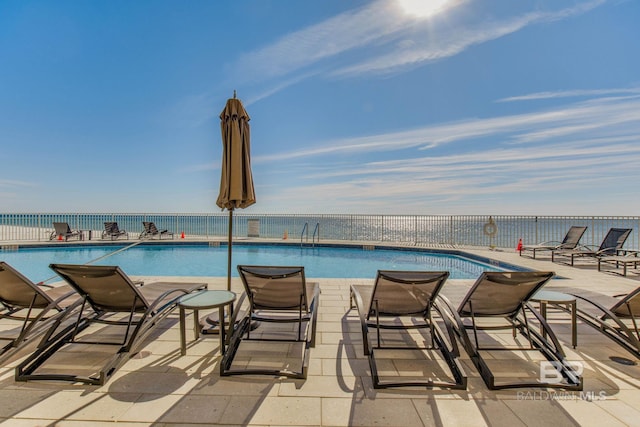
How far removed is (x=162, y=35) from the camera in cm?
801

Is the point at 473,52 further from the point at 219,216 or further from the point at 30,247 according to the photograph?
the point at 30,247

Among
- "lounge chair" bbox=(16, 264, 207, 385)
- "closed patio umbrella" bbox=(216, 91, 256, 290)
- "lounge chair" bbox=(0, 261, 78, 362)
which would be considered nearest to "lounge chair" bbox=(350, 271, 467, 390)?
"closed patio umbrella" bbox=(216, 91, 256, 290)

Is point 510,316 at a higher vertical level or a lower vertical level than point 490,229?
lower

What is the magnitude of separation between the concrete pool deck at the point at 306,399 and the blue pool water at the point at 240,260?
488cm

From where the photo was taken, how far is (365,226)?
44.4 feet

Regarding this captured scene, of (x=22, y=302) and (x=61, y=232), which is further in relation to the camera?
(x=61, y=232)

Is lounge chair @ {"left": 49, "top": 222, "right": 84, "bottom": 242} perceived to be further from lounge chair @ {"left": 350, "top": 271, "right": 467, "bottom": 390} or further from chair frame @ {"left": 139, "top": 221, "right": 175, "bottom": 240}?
lounge chair @ {"left": 350, "top": 271, "right": 467, "bottom": 390}

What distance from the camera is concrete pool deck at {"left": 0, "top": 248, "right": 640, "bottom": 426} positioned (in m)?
1.62

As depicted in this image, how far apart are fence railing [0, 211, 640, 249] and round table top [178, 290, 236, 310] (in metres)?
10.3

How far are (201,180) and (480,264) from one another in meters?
15.4

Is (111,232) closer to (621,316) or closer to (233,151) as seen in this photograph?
(233,151)

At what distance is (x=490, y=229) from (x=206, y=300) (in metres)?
11.0

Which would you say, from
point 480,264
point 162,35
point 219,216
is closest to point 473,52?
point 480,264

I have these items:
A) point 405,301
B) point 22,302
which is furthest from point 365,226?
point 22,302
